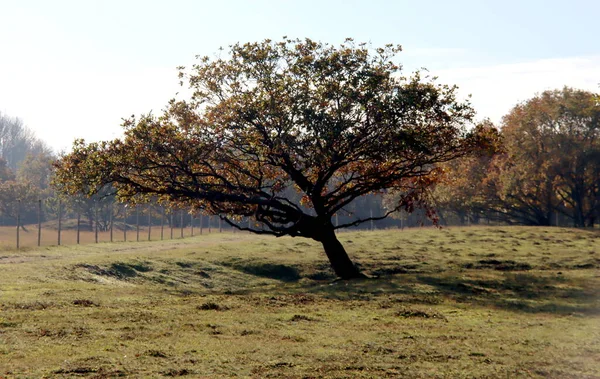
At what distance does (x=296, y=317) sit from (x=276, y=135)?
12297mm

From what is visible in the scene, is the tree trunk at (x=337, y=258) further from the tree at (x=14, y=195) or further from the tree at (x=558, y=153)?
the tree at (x=14, y=195)

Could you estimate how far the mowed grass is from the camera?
1442cm

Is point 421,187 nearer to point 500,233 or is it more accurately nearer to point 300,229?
point 300,229

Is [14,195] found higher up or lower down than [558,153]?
lower down

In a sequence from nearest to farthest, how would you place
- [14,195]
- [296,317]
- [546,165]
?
[296,317] → [546,165] → [14,195]

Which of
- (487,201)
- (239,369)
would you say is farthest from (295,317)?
(487,201)

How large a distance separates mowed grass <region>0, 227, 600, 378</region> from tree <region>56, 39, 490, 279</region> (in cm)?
420

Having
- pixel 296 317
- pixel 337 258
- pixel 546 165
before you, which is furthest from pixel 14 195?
pixel 296 317

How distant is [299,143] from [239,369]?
18668mm

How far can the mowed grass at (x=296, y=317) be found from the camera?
14422 millimetres

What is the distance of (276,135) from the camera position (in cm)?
3234

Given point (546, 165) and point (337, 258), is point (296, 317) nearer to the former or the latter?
point (337, 258)

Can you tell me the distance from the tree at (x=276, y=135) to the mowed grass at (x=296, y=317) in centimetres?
420

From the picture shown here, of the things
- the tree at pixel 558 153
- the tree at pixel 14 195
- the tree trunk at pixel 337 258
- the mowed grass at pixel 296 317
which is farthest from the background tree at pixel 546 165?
the tree at pixel 14 195
